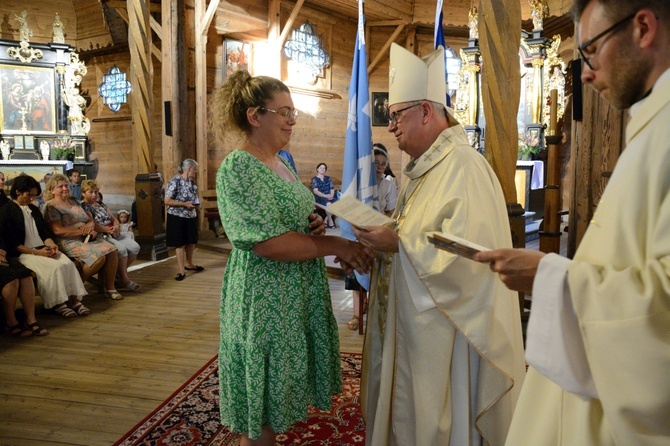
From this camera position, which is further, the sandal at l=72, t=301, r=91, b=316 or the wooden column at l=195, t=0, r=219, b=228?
the wooden column at l=195, t=0, r=219, b=228

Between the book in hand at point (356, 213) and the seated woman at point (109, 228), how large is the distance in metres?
4.26

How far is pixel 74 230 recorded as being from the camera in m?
4.95

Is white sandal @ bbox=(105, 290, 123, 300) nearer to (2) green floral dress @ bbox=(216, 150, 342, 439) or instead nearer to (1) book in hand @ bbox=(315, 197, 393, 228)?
(2) green floral dress @ bbox=(216, 150, 342, 439)

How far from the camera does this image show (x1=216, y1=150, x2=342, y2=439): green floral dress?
1.74 m

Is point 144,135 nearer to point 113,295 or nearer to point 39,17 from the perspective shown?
point 113,295

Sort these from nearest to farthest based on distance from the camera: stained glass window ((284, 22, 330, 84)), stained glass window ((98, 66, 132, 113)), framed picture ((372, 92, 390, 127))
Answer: stained glass window ((284, 22, 330, 84)) → framed picture ((372, 92, 390, 127)) → stained glass window ((98, 66, 132, 113))

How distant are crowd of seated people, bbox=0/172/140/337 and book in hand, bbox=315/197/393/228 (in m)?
3.45

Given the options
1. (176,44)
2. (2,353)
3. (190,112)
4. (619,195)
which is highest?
(176,44)

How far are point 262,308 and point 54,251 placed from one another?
11.5 ft

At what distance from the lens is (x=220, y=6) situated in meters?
9.58

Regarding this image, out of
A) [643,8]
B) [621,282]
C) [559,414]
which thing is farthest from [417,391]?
[643,8]

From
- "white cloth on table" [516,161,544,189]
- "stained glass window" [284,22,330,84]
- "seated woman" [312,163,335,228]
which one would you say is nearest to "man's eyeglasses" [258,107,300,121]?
"seated woman" [312,163,335,228]

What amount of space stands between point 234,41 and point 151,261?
491 cm

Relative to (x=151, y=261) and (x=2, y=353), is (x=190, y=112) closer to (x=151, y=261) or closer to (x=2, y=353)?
(x=151, y=261)
